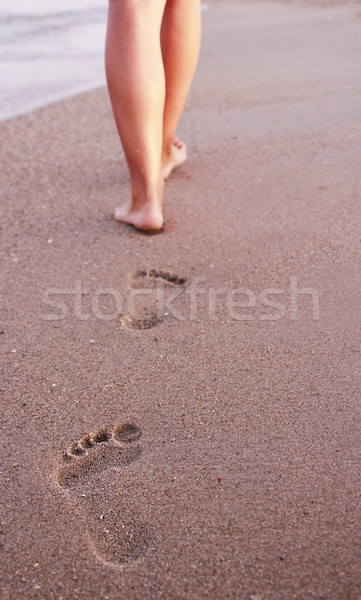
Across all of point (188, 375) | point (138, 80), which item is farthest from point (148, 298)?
point (138, 80)

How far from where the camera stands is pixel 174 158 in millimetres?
2453

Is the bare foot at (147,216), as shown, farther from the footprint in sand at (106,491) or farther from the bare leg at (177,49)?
the footprint in sand at (106,491)

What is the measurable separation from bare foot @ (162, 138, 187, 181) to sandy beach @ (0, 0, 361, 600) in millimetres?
47

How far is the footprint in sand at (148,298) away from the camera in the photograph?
5.15 ft

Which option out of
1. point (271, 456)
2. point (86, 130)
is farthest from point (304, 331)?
point (86, 130)

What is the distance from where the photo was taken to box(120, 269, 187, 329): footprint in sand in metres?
1.57

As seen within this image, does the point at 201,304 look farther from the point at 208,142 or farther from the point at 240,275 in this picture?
the point at 208,142

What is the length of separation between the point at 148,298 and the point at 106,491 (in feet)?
2.28

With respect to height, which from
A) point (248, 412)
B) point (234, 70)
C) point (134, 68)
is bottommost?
point (234, 70)

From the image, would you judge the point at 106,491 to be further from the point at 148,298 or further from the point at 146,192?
the point at 146,192

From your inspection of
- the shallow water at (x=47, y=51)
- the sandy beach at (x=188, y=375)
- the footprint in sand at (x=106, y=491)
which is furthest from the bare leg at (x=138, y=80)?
the shallow water at (x=47, y=51)

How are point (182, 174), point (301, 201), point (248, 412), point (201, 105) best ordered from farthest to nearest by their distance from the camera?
point (201, 105)
point (182, 174)
point (301, 201)
point (248, 412)

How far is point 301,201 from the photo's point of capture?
213 centimetres

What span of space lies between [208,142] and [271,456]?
197 cm
